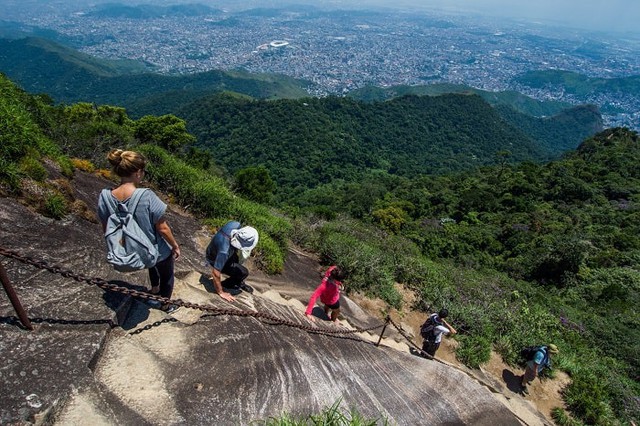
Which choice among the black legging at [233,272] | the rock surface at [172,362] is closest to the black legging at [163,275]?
the rock surface at [172,362]

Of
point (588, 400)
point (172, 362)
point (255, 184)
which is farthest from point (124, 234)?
point (255, 184)

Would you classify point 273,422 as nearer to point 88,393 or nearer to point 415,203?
point 88,393

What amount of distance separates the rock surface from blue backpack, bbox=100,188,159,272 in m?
0.73

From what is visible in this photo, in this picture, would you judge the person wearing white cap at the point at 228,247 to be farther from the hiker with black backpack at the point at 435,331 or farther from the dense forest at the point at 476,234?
the hiker with black backpack at the point at 435,331

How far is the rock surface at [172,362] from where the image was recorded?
10.7ft

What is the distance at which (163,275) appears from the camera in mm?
4523

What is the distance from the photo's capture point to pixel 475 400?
243 inches

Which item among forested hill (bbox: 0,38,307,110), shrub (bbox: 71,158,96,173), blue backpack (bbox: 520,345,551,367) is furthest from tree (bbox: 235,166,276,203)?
forested hill (bbox: 0,38,307,110)

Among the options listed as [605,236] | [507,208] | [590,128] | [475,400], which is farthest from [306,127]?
[590,128]

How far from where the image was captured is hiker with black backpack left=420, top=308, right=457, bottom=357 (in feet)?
26.3

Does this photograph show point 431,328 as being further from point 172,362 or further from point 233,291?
point 172,362

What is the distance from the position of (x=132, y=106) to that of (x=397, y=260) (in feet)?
461

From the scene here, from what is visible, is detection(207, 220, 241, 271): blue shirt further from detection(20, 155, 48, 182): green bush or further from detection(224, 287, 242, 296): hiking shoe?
detection(20, 155, 48, 182): green bush

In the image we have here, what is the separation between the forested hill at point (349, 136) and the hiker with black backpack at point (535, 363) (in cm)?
6786
